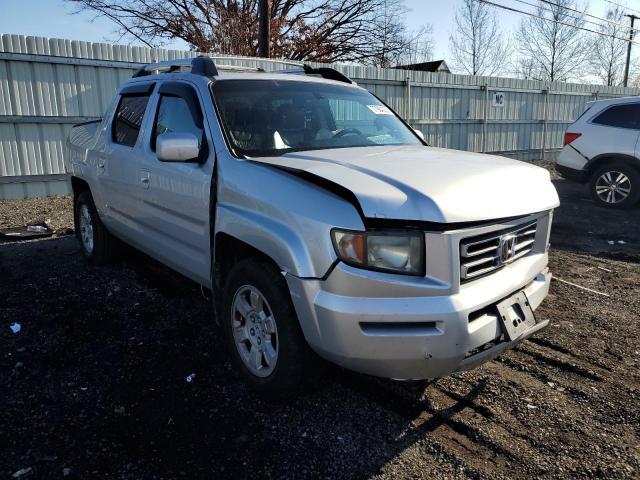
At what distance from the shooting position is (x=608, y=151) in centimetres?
945

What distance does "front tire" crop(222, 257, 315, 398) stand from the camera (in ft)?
9.11

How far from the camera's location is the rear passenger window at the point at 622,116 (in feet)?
30.5

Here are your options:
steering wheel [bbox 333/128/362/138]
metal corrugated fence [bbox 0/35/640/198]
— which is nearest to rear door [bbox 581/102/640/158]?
metal corrugated fence [bbox 0/35/640/198]

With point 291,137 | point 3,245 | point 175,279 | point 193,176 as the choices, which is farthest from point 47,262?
point 291,137

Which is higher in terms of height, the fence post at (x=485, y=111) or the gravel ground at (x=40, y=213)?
the fence post at (x=485, y=111)

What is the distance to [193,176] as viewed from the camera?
11.5 feet

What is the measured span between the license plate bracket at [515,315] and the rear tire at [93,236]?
439 cm

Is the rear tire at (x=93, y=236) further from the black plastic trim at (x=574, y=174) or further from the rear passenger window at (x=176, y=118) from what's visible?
the black plastic trim at (x=574, y=174)

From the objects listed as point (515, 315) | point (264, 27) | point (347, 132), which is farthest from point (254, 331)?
point (264, 27)

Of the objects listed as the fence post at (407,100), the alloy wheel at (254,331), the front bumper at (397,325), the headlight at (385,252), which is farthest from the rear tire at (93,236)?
the fence post at (407,100)

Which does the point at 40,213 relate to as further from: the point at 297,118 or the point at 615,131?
the point at 615,131

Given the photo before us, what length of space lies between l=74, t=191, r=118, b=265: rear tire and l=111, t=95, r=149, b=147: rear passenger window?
1.07 m

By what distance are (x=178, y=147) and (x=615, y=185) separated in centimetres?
890

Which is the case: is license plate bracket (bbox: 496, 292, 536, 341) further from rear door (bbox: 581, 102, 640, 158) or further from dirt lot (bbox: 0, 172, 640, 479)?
rear door (bbox: 581, 102, 640, 158)
